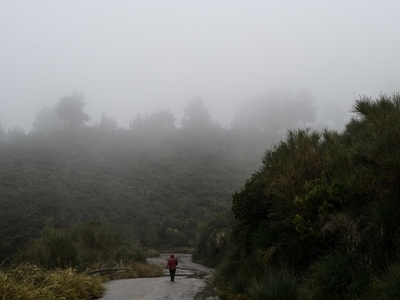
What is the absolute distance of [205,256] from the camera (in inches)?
1254

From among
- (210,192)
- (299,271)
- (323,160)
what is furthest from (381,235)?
(210,192)

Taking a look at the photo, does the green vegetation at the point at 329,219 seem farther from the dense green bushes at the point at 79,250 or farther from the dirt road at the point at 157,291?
the dense green bushes at the point at 79,250

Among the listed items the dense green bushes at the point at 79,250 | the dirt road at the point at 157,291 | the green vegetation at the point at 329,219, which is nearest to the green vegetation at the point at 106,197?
the dense green bushes at the point at 79,250

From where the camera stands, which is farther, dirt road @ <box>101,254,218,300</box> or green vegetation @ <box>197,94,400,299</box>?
dirt road @ <box>101,254,218,300</box>

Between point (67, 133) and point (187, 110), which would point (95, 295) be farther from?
point (187, 110)

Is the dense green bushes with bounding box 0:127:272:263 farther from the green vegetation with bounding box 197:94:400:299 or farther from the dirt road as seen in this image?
the green vegetation with bounding box 197:94:400:299

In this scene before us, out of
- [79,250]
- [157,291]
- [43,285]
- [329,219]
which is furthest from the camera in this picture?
[79,250]

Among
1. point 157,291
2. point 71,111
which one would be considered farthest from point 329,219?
point 71,111

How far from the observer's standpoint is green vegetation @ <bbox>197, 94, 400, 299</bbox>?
6219 millimetres

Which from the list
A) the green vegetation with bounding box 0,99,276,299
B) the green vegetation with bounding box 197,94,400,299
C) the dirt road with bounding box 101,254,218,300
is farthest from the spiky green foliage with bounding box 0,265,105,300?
the green vegetation with bounding box 197,94,400,299

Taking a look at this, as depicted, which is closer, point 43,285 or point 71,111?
point 43,285

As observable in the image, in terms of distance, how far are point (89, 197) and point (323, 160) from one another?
39.5 metres

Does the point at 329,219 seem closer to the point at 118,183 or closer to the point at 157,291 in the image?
the point at 157,291

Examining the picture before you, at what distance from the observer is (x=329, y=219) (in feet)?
24.4
